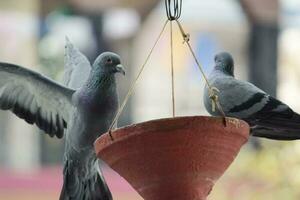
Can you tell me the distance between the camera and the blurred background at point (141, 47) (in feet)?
38.1

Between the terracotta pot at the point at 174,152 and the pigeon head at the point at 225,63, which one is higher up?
the pigeon head at the point at 225,63

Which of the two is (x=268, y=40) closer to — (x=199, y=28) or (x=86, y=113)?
(x=199, y=28)

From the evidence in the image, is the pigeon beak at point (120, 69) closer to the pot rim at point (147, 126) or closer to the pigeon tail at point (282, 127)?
the pot rim at point (147, 126)

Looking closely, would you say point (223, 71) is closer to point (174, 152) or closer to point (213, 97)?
point (213, 97)

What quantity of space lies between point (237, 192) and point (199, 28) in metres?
3.77

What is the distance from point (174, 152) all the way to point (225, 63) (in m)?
0.49

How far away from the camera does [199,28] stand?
1248 cm

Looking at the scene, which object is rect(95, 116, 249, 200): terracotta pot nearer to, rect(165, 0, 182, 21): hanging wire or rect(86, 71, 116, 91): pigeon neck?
rect(86, 71, 116, 91): pigeon neck

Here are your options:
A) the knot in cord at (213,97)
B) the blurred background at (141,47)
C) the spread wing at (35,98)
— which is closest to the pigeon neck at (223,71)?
the knot in cord at (213,97)

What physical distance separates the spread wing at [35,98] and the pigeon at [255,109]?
19.6 inches

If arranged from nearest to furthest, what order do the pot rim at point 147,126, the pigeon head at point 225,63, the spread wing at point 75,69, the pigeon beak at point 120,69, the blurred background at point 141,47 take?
the pot rim at point 147,126
the pigeon beak at point 120,69
the pigeon head at point 225,63
the spread wing at point 75,69
the blurred background at point 141,47

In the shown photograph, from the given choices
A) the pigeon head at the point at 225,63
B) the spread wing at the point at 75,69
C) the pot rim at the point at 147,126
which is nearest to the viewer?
the pot rim at the point at 147,126

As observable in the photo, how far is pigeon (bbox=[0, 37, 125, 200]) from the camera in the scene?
318 cm

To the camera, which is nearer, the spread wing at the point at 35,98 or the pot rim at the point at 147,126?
the pot rim at the point at 147,126
